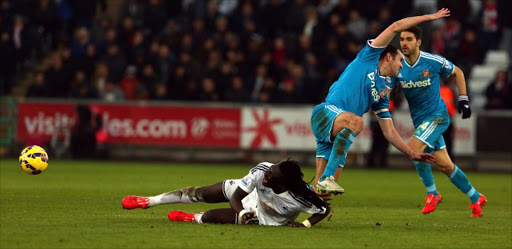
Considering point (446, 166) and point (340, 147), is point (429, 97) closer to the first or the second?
point (446, 166)

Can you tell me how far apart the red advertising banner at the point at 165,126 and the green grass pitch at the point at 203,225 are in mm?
4611

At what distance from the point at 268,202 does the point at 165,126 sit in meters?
14.6

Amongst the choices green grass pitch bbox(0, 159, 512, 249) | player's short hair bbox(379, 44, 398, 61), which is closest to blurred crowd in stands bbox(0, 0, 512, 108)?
green grass pitch bbox(0, 159, 512, 249)

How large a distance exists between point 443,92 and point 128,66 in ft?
33.7

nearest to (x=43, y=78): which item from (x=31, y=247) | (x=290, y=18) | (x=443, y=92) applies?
(x=290, y=18)

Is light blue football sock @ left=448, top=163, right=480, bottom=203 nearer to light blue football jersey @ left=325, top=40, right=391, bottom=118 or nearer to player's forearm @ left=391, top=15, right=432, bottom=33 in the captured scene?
light blue football jersey @ left=325, top=40, right=391, bottom=118

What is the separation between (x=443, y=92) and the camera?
1916 centimetres

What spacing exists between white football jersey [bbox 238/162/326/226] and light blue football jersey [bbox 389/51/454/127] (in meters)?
3.33

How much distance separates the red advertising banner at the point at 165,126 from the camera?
79.3 ft

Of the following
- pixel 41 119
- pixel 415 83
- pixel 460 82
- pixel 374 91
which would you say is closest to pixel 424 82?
pixel 415 83

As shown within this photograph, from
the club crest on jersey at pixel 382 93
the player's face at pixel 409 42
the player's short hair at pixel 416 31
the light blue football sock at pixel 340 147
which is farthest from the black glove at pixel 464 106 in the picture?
the light blue football sock at pixel 340 147

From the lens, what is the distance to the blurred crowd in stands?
24.9 metres

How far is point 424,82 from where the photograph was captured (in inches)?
505

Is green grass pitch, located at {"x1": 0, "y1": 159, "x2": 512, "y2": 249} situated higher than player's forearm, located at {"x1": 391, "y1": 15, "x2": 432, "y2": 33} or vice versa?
player's forearm, located at {"x1": 391, "y1": 15, "x2": 432, "y2": 33}
